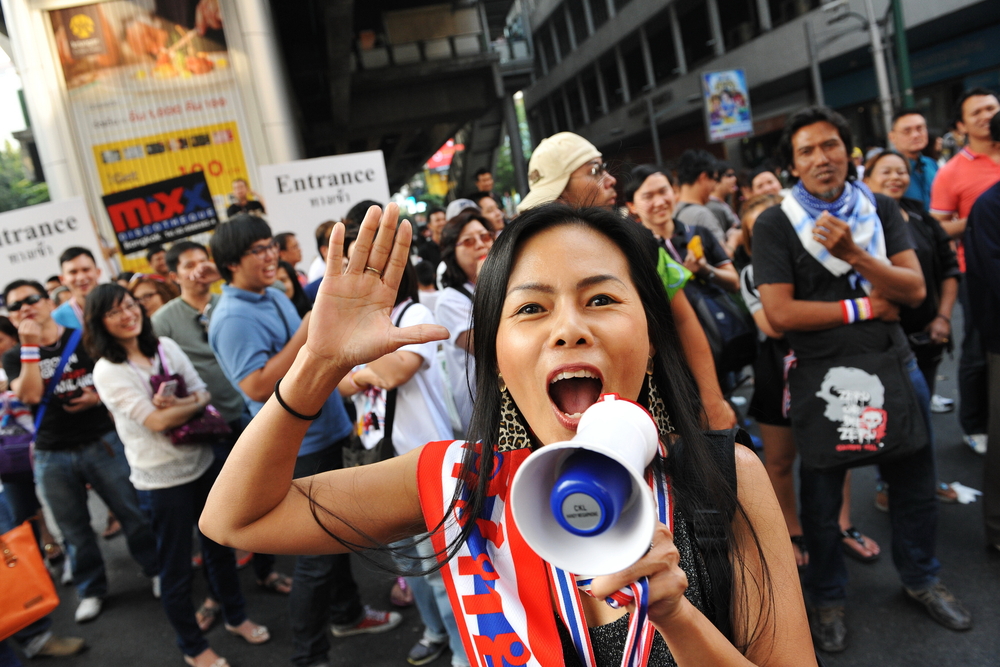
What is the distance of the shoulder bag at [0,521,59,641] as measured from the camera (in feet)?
10.5

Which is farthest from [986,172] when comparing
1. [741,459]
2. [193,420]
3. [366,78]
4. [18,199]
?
[18,199]

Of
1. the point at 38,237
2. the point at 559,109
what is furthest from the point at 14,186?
the point at 38,237

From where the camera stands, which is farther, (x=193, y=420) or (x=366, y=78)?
(x=366, y=78)

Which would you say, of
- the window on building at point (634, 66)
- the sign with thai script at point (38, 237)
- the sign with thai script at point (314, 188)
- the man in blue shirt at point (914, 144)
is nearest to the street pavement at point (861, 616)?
the man in blue shirt at point (914, 144)

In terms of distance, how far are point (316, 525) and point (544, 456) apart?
0.70m

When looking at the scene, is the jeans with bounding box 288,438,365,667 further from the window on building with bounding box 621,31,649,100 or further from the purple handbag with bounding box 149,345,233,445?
the window on building with bounding box 621,31,649,100

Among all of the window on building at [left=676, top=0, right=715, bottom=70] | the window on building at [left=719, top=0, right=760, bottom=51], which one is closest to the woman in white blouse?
the window on building at [left=719, top=0, right=760, bottom=51]

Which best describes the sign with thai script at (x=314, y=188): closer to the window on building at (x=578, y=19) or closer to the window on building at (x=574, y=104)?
the window on building at (x=578, y=19)

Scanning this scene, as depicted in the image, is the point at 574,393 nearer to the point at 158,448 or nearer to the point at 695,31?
the point at 158,448

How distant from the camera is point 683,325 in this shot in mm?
2840

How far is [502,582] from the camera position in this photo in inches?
54.1

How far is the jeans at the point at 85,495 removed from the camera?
15.0 ft

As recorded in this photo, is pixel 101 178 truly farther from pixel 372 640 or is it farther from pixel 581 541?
pixel 581 541

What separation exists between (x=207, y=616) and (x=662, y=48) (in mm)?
34586
